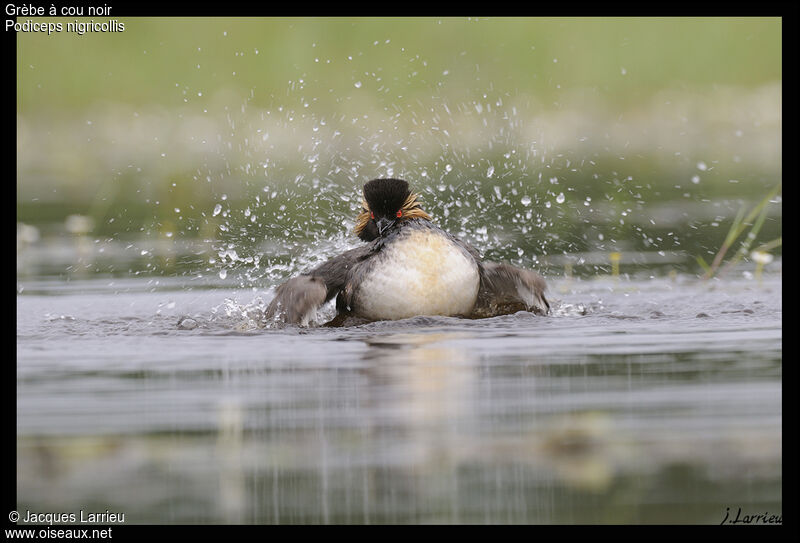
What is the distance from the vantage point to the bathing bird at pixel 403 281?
9.70m

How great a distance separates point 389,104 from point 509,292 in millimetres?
15660

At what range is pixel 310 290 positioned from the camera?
984 centimetres

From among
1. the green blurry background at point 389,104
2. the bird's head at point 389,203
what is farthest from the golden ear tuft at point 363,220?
the green blurry background at point 389,104

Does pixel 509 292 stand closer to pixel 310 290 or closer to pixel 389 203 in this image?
pixel 389 203

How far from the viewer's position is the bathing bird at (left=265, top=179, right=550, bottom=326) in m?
9.70

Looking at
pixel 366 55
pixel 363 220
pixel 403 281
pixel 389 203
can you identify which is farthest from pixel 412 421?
pixel 366 55

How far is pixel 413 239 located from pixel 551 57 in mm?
15629

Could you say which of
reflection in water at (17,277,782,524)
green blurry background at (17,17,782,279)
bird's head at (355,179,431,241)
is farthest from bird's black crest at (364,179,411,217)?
green blurry background at (17,17,782,279)

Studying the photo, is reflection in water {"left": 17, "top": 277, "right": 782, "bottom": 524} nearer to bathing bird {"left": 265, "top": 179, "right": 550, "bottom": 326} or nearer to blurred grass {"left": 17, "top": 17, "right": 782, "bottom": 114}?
bathing bird {"left": 265, "top": 179, "right": 550, "bottom": 326}

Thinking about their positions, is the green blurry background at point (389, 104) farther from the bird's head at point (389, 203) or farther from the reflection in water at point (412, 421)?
the reflection in water at point (412, 421)

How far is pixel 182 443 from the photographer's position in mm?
5629
